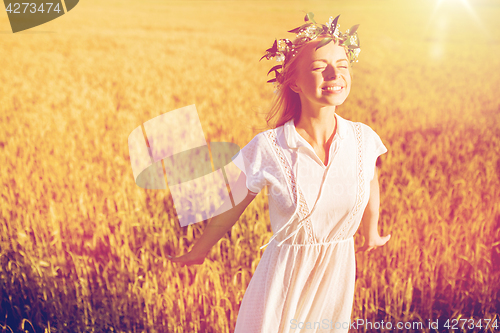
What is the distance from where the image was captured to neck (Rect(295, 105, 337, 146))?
3.75ft

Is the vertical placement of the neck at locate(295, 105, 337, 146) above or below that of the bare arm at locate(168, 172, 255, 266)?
above

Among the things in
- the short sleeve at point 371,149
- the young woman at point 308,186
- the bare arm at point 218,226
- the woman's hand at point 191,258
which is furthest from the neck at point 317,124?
the woman's hand at point 191,258

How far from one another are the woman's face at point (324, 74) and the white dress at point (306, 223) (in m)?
0.12

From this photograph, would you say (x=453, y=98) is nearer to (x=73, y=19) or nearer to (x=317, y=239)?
(x=317, y=239)

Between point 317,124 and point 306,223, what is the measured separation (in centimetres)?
31

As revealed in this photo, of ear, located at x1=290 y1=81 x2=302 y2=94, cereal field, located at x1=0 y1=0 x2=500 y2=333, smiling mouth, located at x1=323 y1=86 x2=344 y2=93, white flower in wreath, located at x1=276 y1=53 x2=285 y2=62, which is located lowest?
cereal field, located at x1=0 y1=0 x2=500 y2=333

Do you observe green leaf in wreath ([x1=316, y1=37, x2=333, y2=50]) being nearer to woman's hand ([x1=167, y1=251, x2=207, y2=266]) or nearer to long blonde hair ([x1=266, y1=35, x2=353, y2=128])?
long blonde hair ([x1=266, y1=35, x2=353, y2=128])

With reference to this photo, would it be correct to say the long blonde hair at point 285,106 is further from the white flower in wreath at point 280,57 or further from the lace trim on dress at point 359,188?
the lace trim on dress at point 359,188

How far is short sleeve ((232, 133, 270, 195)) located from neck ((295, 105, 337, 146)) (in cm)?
14

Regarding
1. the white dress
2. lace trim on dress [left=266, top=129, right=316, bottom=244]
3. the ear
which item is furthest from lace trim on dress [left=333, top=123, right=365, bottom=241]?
the ear

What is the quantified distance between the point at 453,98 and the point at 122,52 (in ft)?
22.6

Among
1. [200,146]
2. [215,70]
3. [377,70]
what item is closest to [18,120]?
[200,146]

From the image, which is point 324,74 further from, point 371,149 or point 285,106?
point 371,149

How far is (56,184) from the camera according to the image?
2799 mm
